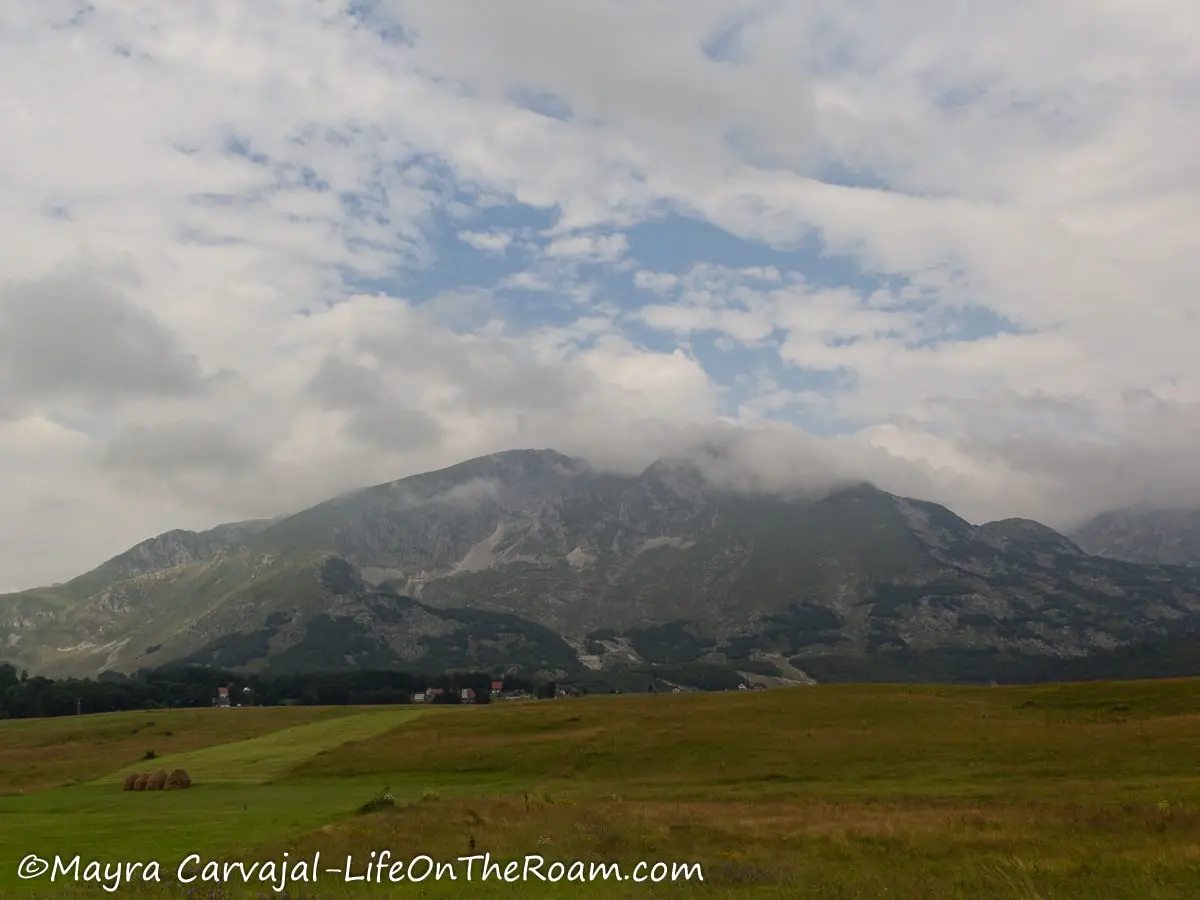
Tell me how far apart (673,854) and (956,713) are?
191 feet

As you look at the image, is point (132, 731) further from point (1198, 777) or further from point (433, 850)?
point (1198, 777)

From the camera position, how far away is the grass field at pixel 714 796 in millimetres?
27953

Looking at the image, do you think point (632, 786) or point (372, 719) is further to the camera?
point (372, 719)

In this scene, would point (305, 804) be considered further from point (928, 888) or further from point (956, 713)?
point (956, 713)

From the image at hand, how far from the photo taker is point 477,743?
8219 centimetres

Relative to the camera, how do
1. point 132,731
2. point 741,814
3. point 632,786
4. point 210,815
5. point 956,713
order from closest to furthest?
point 741,814, point 210,815, point 632,786, point 956,713, point 132,731

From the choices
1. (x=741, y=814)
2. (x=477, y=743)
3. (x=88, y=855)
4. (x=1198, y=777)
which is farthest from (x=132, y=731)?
(x=1198, y=777)

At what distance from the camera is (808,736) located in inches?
2911

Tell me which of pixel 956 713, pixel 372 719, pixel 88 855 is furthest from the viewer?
pixel 372 719

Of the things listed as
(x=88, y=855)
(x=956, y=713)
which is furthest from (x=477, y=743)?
(x=88, y=855)

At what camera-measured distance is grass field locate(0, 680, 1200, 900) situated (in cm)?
2795

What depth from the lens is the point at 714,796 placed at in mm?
53875

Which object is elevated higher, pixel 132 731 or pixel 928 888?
pixel 928 888

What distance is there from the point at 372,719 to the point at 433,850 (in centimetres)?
8128
